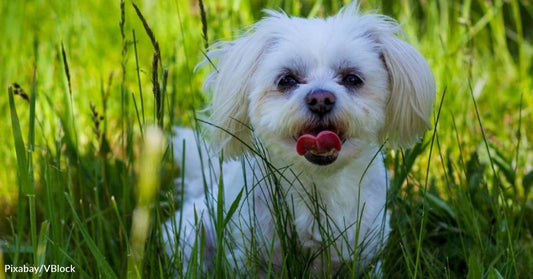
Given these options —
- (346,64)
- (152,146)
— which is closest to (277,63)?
(346,64)

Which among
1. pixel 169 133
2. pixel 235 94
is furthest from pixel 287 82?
pixel 169 133

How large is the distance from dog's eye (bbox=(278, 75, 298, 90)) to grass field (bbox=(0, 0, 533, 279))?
256 mm

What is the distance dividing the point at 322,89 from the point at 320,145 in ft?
0.49

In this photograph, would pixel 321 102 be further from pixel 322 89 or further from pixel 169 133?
pixel 169 133

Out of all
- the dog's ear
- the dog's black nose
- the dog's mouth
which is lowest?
the dog's mouth

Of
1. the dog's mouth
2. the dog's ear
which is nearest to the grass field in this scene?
the dog's ear

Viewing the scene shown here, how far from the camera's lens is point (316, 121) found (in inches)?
80.0

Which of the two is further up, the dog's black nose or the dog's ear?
the dog's ear

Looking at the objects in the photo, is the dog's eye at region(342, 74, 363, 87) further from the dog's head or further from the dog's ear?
the dog's ear

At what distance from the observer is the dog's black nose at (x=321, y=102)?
2.00 m

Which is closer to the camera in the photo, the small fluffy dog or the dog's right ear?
the small fluffy dog

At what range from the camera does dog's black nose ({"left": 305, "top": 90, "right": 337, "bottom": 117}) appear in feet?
6.56

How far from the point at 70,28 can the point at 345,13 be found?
2.04 m

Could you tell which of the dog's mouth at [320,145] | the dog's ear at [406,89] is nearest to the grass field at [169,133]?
the dog's ear at [406,89]
